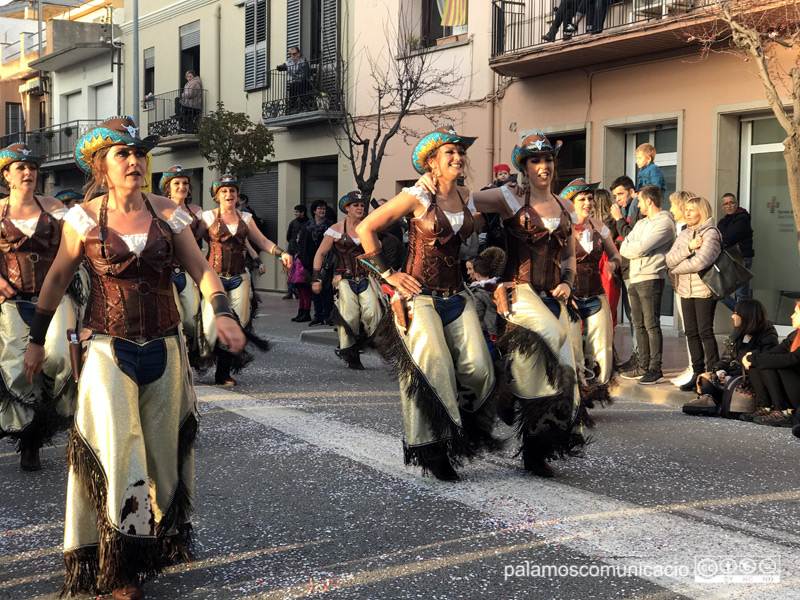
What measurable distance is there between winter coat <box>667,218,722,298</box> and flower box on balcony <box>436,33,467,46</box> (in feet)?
35.2

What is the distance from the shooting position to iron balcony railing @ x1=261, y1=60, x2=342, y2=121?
23.7 m

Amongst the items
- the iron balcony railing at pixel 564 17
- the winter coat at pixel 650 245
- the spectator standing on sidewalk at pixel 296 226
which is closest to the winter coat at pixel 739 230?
the winter coat at pixel 650 245

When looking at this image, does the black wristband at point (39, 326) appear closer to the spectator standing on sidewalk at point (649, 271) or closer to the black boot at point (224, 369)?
the black boot at point (224, 369)

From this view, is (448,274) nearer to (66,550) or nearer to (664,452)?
(664,452)

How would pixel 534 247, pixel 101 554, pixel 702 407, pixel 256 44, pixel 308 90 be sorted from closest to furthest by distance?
pixel 101 554, pixel 534 247, pixel 702 407, pixel 308 90, pixel 256 44

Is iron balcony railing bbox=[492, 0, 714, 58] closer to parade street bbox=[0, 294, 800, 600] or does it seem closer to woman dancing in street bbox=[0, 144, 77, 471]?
parade street bbox=[0, 294, 800, 600]

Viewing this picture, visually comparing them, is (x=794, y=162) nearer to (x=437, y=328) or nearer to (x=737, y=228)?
(x=737, y=228)

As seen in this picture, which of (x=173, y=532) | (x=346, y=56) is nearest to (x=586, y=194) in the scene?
(x=173, y=532)

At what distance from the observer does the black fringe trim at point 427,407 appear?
586 centimetres

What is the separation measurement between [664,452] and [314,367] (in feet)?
18.1

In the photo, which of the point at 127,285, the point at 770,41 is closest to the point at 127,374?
the point at 127,285

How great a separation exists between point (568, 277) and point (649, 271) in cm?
449

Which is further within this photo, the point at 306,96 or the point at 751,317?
the point at 306,96

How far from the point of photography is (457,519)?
17.1 feet
